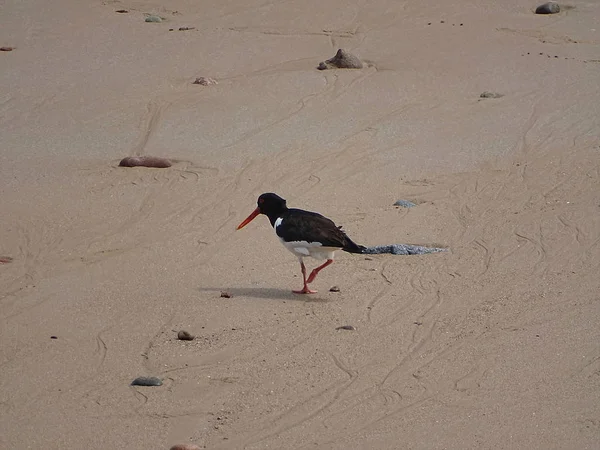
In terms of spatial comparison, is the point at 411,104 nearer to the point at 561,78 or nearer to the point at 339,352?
the point at 561,78

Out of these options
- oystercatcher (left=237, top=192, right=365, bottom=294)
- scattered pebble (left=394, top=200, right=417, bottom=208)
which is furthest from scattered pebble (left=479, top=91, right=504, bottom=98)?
oystercatcher (left=237, top=192, right=365, bottom=294)

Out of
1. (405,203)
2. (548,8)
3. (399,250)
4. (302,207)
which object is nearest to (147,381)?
(399,250)

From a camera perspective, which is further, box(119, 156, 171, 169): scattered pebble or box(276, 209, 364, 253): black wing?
box(119, 156, 171, 169): scattered pebble

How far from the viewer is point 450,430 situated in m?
6.27

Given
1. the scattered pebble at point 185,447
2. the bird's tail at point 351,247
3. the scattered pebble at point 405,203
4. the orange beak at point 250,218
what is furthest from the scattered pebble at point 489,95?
the scattered pebble at point 185,447

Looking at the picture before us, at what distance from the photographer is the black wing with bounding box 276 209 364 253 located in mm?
8367

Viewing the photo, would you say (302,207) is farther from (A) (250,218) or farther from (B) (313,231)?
(B) (313,231)

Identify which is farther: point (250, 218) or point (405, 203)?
point (405, 203)

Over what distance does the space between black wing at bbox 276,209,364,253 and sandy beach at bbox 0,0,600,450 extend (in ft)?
1.36

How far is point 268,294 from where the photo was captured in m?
8.48

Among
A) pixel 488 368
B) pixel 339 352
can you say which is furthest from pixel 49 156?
pixel 488 368

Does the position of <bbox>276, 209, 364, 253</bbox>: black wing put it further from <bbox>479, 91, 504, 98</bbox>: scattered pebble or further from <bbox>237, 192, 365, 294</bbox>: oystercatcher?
<bbox>479, 91, 504, 98</bbox>: scattered pebble

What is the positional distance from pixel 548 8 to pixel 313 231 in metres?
8.86

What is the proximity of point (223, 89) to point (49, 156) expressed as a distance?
2.61 m
